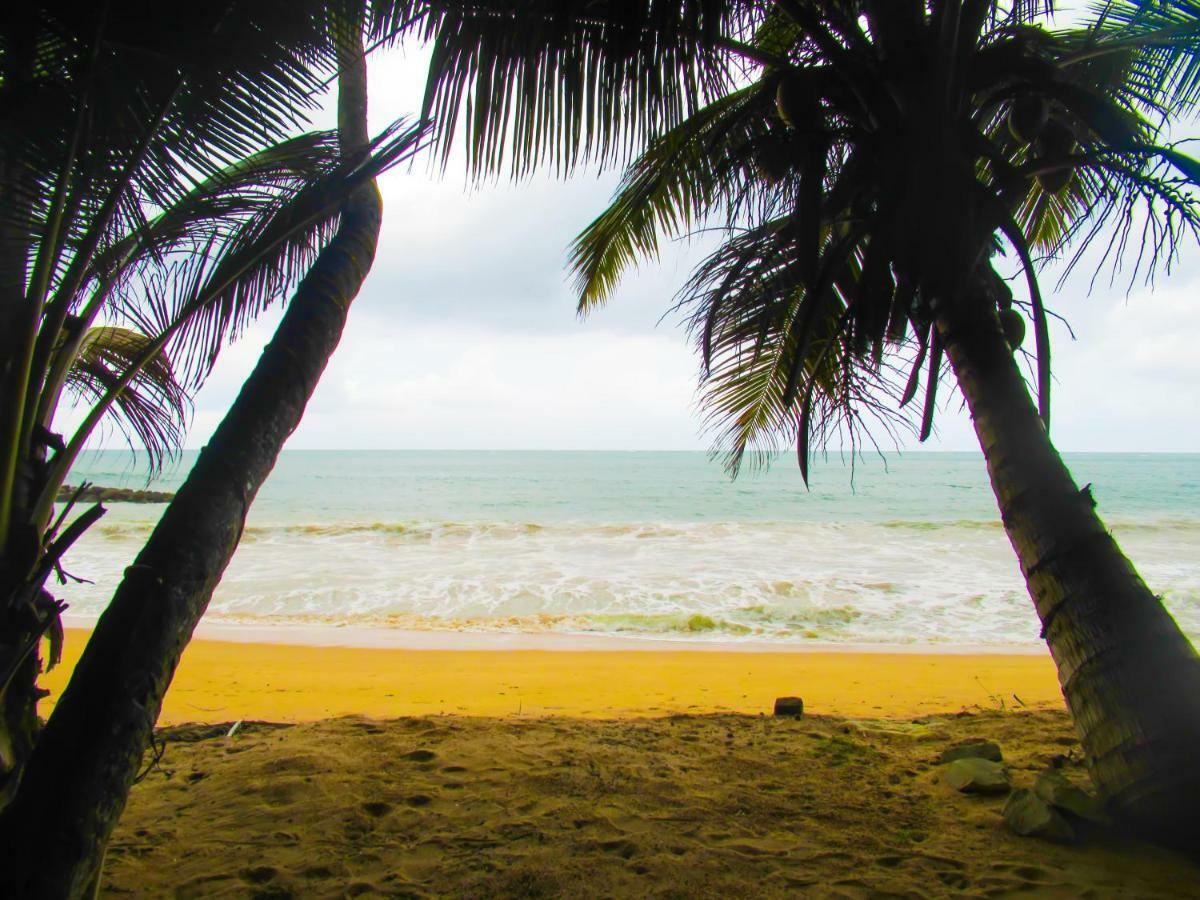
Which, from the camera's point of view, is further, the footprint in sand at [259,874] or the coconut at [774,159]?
the coconut at [774,159]

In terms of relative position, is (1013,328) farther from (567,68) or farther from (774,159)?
(567,68)

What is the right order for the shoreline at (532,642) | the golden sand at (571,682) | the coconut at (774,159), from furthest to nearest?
the shoreline at (532,642)
the golden sand at (571,682)
the coconut at (774,159)

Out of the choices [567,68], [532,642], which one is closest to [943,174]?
[567,68]

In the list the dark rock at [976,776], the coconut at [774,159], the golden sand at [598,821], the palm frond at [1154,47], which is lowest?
the golden sand at [598,821]

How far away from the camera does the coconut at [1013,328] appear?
103 inches

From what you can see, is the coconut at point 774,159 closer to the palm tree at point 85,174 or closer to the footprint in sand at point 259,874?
the palm tree at point 85,174

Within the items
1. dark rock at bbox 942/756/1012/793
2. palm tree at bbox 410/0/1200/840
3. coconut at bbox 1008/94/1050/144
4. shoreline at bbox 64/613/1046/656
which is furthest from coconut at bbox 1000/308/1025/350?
shoreline at bbox 64/613/1046/656

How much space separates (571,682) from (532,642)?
193cm

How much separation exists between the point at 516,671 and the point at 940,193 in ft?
16.0

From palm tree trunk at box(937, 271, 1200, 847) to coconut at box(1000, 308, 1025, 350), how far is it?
0.08 meters

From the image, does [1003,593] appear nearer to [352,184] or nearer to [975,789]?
[975,789]

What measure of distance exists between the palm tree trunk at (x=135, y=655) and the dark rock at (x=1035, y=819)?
253cm

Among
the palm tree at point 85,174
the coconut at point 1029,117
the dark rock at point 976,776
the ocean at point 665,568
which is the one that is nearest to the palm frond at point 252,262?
the palm tree at point 85,174

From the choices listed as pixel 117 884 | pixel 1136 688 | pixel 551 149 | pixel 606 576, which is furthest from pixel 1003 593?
pixel 117 884
